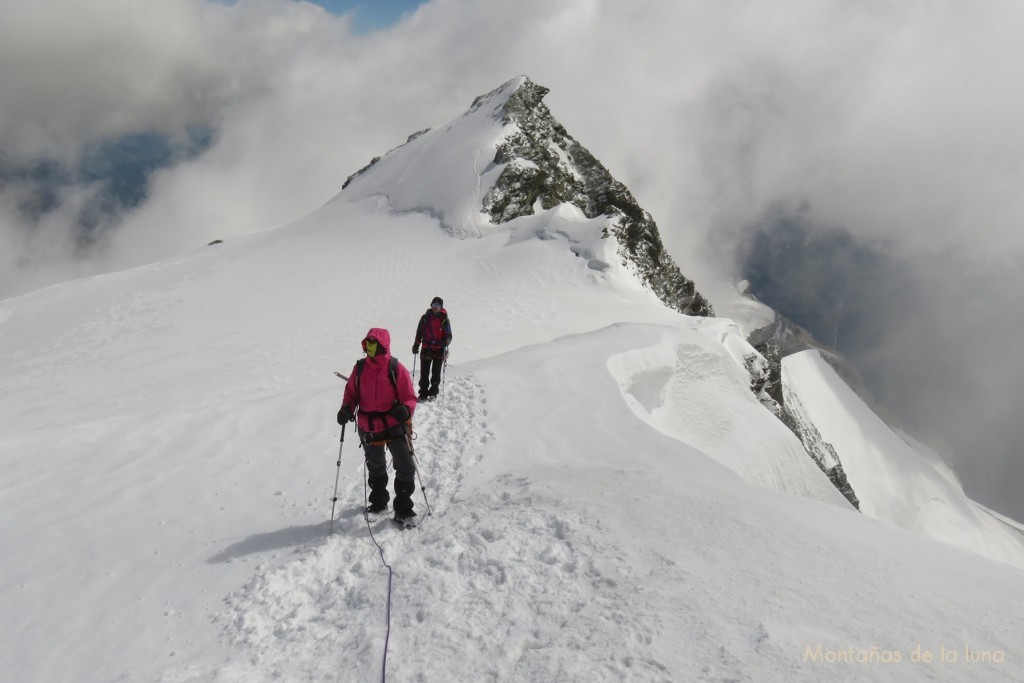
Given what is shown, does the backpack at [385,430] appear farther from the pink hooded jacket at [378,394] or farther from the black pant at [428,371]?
the black pant at [428,371]

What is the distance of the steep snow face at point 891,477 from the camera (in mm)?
57062

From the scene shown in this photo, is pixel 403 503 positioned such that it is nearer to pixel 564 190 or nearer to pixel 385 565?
pixel 385 565

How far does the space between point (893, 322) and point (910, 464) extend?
55244mm

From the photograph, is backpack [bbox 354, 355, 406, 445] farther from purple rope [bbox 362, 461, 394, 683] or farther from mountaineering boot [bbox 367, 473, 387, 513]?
purple rope [bbox 362, 461, 394, 683]

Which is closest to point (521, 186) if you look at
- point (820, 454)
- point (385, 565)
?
point (820, 454)

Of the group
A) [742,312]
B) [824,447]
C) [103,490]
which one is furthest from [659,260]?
[742,312]

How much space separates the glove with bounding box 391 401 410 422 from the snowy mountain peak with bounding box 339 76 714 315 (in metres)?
21.1

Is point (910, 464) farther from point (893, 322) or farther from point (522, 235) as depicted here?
point (522, 235)

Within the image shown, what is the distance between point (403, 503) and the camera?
5.84m

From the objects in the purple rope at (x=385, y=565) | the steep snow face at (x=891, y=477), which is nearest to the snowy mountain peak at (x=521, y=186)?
the purple rope at (x=385, y=565)

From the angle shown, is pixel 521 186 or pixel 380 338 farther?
pixel 521 186

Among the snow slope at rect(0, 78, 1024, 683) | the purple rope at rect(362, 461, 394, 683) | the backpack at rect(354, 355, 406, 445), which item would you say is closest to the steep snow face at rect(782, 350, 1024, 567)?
the snow slope at rect(0, 78, 1024, 683)

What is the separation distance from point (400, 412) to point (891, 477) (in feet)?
245

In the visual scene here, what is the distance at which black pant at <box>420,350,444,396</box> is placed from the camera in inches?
427
